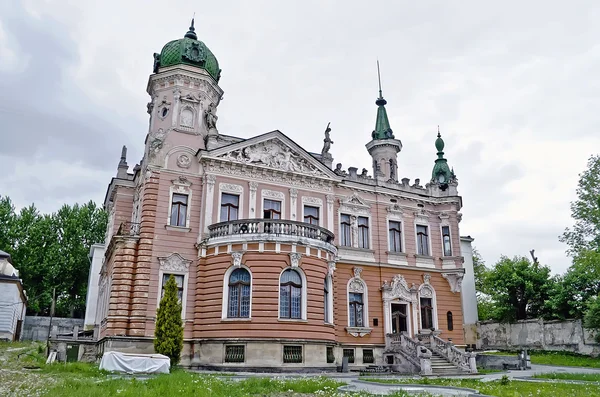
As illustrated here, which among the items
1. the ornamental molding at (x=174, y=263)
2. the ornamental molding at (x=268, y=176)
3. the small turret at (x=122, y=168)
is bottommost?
the ornamental molding at (x=174, y=263)

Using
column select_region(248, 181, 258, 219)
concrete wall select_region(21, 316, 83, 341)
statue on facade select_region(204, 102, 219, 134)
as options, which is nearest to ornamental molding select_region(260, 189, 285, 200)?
column select_region(248, 181, 258, 219)

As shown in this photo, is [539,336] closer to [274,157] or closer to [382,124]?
[382,124]

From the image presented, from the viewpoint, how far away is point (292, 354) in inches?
960

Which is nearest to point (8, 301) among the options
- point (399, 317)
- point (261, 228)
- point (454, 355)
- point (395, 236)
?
point (261, 228)

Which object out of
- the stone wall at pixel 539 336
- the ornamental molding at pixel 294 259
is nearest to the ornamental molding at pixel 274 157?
the ornamental molding at pixel 294 259

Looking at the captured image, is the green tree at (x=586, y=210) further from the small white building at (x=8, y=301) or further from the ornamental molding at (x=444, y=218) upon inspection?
the small white building at (x=8, y=301)

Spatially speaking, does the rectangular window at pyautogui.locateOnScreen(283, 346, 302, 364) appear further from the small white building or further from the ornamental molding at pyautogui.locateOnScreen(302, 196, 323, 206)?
the small white building

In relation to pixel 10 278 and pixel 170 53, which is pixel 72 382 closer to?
pixel 170 53

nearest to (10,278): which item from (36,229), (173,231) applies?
(36,229)

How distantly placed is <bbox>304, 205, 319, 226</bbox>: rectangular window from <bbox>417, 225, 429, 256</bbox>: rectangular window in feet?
28.0

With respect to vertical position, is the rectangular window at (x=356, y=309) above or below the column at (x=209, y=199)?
below

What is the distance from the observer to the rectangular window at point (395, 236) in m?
33.7

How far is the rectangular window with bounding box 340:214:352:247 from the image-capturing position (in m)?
31.8

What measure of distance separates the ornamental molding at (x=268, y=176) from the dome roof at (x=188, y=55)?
6.63 meters
